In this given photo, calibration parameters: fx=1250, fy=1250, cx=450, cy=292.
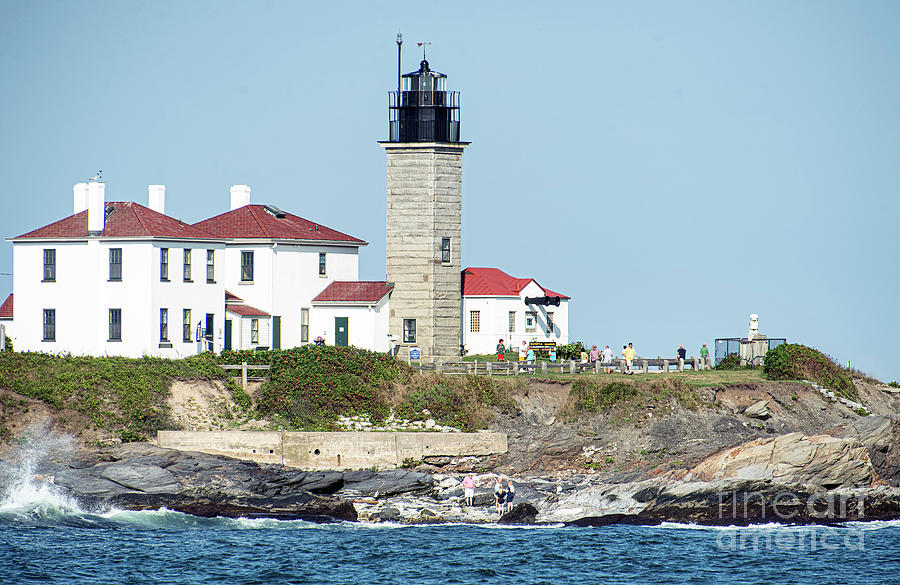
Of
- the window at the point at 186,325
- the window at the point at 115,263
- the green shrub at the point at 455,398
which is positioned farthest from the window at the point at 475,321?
the window at the point at 115,263

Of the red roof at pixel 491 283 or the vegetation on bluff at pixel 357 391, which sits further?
the red roof at pixel 491 283

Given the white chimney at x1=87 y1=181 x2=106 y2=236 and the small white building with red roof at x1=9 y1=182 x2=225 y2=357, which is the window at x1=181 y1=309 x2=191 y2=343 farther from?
the white chimney at x1=87 y1=181 x2=106 y2=236

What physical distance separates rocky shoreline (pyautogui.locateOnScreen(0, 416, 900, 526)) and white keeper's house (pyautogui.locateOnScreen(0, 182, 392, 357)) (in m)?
8.65

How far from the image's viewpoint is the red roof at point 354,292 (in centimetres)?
5266

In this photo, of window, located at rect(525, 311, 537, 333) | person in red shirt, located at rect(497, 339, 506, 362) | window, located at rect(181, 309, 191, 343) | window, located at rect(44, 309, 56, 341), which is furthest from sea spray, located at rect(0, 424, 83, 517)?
window, located at rect(525, 311, 537, 333)

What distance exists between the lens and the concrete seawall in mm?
39312

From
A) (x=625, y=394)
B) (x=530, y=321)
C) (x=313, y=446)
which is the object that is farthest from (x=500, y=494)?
(x=530, y=321)

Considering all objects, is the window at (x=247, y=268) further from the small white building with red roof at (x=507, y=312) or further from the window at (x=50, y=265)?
the small white building with red roof at (x=507, y=312)

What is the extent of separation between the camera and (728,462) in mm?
36750

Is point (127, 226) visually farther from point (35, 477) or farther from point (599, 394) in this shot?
point (599, 394)

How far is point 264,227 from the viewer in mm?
53188

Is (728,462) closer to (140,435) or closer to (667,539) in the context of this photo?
(667,539)

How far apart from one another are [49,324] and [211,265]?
642 cm

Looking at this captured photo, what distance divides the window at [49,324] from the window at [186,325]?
16.0ft
